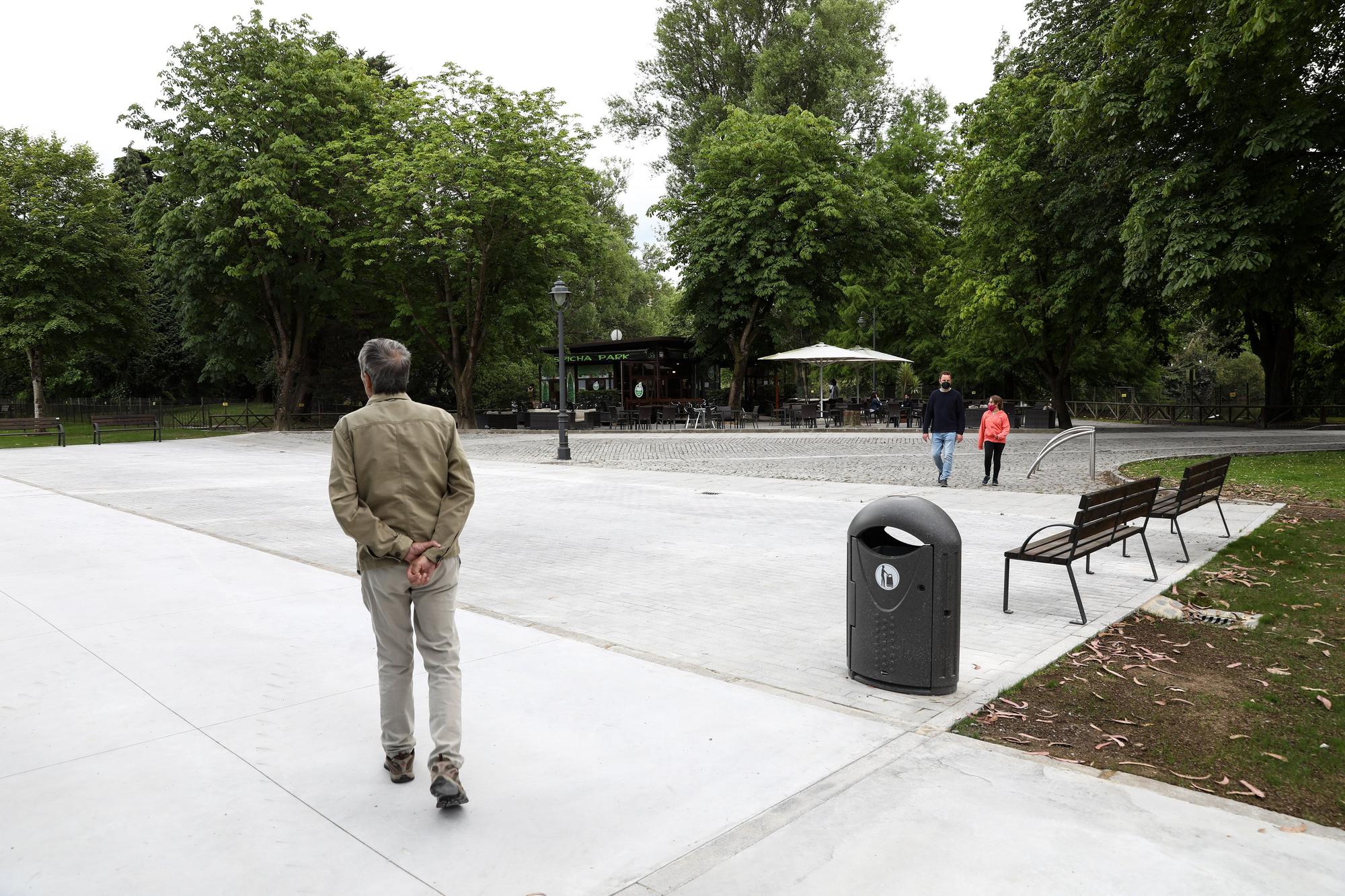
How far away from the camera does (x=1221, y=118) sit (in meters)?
19.0

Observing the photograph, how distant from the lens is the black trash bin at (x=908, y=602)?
4.58m

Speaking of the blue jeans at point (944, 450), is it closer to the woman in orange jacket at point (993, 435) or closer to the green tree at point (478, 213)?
the woman in orange jacket at point (993, 435)

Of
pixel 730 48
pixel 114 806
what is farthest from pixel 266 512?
pixel 730 48

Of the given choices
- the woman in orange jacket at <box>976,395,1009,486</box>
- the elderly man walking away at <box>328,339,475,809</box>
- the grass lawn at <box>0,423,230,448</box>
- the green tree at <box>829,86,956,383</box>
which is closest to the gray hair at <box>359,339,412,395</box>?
the elderly man walking away at <box>328,339,475,809</box>

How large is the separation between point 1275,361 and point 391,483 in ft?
120

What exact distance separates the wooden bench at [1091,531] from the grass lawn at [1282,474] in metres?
5.96

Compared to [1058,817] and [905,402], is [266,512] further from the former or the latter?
[905,402]

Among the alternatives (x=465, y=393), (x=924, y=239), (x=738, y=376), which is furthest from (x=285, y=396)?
(x=924, y=239)

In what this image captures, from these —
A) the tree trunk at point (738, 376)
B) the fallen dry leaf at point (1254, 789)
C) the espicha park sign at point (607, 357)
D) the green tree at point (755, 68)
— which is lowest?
the fallen dry leaf at point (1254, 789)

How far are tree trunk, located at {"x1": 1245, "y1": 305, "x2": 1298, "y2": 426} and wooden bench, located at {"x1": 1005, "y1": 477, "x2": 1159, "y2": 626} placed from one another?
93.3 ft

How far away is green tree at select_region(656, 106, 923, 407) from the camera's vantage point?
3306 cm

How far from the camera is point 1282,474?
48.1 feet

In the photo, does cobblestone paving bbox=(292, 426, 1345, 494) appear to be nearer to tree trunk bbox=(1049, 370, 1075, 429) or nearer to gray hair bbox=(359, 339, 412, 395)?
tree trunk bbox=(1049, 370, 1075, 429)

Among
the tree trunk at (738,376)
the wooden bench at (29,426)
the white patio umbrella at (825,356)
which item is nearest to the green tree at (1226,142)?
the white patio umbrella at (825,356)
